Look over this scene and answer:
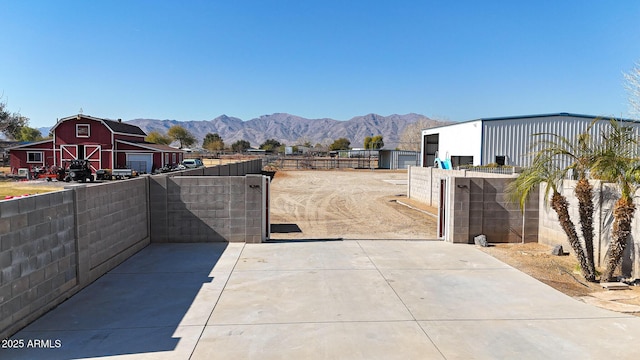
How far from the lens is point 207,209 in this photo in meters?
11.7

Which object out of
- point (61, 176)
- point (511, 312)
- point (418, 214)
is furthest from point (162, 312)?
point (61, 176)

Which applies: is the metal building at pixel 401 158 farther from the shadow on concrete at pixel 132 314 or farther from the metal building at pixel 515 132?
the shadow on concrete at pixel 132 314

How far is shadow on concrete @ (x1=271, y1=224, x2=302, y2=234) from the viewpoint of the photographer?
1484 centimetres

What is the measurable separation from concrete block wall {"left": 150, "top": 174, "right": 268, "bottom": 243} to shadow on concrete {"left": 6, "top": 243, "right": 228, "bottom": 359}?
6.80 ft

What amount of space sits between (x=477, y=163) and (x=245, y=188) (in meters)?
21.4

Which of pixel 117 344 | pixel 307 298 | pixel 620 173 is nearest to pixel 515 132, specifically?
pixel 620 173

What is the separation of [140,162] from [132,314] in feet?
140

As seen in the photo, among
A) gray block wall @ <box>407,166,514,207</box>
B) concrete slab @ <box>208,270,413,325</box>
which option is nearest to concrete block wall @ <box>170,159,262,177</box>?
concrete slab @ <box>208,270,413,325</box>

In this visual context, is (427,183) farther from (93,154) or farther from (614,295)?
(93,154)

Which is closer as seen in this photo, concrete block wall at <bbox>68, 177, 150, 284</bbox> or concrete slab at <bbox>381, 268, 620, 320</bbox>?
concrete slab at <bbox>381, 268, 620, 320</bbox>

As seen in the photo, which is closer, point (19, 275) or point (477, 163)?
point (19, 275)

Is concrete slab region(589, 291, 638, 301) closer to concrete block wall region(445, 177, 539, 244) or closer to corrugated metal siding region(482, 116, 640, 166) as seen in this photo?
concrete block wall region(445, 177, 539, 244)

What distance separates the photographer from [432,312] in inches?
269

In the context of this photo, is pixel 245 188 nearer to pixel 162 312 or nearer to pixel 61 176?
pixel 162 312
